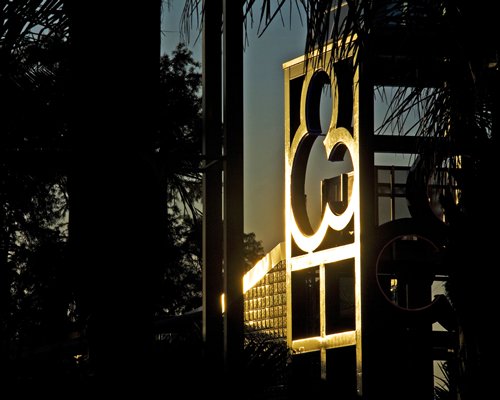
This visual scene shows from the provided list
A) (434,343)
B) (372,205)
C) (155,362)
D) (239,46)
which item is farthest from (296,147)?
(155,362)

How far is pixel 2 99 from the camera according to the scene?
984cm

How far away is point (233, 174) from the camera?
401 inches

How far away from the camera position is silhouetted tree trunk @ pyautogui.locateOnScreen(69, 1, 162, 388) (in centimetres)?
659

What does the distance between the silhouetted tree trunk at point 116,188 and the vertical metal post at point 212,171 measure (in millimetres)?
2955

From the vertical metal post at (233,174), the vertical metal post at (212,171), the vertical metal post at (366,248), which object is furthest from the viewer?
the vertical metal post at (366,248)

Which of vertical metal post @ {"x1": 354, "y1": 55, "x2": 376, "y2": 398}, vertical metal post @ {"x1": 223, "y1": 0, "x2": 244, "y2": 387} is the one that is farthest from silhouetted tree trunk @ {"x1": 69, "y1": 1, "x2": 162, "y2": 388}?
vertical metal post @ {"x1": 354, "y1": 55, "x2": 376, "y2": 398}

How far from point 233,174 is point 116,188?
11.5 ft

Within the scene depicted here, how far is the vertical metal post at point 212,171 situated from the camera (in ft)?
33.6

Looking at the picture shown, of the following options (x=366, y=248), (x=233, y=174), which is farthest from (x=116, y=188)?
(x=366, y=248)

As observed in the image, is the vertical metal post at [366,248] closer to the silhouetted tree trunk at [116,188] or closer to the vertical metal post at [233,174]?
the vertical metal post at [233,174]

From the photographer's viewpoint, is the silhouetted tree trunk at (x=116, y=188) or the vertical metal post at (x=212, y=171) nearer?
the silhouetted tree trunk at (x=116, y=188)

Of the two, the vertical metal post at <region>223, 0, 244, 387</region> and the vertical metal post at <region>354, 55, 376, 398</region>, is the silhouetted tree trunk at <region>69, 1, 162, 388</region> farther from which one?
the vertical metal post at <region>354, 55, 376, 398</region>

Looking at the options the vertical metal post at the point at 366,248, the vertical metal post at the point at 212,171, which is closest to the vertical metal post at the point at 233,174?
the vertical metal post at the point at 212,171

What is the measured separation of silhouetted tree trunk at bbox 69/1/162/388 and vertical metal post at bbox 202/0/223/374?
2.96 metres
